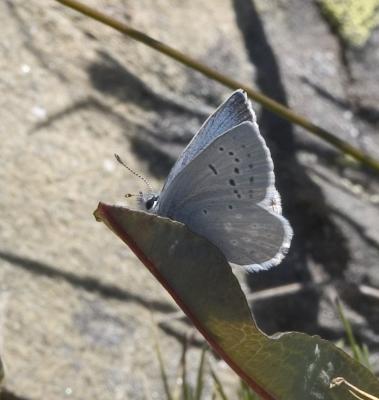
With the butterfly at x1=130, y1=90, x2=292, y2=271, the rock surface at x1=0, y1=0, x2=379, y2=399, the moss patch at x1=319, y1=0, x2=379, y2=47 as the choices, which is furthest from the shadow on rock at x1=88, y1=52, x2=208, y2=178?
the butterfly at x1=130, y1=90, x2=292, y2=271

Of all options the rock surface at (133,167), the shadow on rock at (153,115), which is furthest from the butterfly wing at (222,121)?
the shadow on rock at (153,115)

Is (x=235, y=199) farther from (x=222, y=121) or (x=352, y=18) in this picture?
(x=352, y=18)

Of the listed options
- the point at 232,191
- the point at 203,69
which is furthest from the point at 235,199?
the point at 203,69

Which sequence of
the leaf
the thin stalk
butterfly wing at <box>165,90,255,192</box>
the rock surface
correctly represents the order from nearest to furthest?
1. the leaf
2. butterfly wing at <box>165,90,255,192</box>
3. the thin stalk
4. the rock surface

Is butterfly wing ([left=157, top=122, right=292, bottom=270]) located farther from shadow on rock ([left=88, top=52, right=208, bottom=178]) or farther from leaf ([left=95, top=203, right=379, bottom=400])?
shadow on rock ([left=88, top=52, right=208, bottom=178])

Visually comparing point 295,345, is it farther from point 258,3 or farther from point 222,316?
point 258,3
